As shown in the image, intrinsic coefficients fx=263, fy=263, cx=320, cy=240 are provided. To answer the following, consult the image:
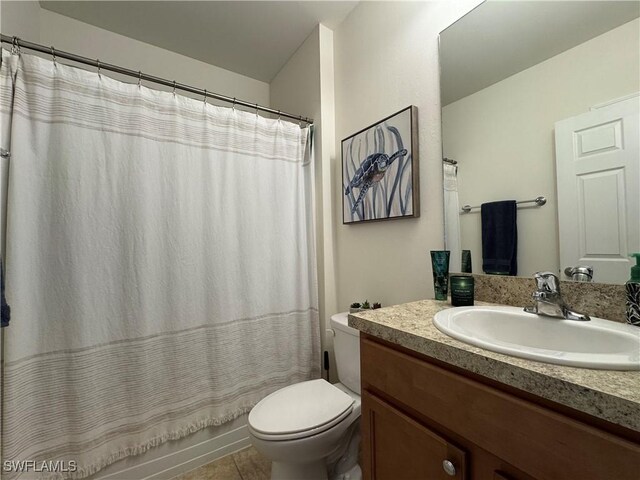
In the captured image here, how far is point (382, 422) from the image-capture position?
73cm

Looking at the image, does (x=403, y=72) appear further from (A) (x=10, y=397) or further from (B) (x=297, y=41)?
(A) (x=10, y=397)

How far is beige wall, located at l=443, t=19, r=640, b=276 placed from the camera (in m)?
0.72

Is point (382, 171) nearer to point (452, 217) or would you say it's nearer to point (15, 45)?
point (452, 217)

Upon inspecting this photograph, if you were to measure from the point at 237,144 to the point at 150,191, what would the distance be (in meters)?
0.52

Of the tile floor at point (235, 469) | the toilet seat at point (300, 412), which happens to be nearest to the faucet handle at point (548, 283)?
the toilet seat at point (300, 412)

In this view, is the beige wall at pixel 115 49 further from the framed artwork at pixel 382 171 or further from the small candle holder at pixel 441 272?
the small candle holder at pixel 441 272

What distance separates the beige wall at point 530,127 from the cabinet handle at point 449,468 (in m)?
0.64

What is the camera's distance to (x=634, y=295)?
2.13 feet

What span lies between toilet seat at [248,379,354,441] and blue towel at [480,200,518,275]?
2.66 ft

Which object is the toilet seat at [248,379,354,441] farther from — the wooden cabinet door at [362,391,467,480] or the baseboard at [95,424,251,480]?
the baseboard at [95,424,251,480]

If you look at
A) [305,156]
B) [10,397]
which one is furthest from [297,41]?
[10,397]

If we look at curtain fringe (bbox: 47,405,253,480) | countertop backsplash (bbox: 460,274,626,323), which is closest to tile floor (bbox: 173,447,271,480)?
curtain fringe (bbox: 47,405,253,480)

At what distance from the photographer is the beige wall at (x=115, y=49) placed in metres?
1.32

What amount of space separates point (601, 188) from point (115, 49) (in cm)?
261
